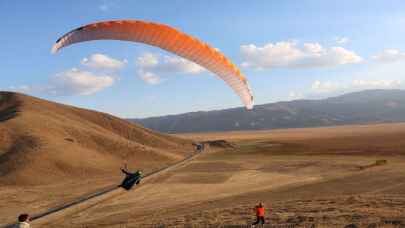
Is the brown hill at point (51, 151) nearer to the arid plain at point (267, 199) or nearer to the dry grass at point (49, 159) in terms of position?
the dry grass at point (49, 159)

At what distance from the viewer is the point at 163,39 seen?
18000mm

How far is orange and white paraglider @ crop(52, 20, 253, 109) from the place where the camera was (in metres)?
16.8

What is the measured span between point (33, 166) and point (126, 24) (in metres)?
24.1

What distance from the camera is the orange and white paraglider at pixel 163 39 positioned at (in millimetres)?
16800

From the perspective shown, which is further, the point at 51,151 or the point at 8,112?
the point at 8,112

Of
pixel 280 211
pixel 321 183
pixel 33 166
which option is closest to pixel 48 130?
pixel 33 166

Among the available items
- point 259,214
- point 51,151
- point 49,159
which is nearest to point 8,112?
point 51,151

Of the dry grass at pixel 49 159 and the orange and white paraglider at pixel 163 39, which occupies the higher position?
the orange and white paraglider at pixel 163 39

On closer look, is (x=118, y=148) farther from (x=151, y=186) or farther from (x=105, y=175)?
(x=151, y=186)

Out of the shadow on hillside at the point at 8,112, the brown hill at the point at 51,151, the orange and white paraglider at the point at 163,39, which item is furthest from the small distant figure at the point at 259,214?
the shadow on hillside at the point at 8,112

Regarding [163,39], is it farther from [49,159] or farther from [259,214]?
[49,159]

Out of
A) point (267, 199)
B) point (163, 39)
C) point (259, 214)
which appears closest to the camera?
point (259, 214)

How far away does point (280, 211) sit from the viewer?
17.2 meters

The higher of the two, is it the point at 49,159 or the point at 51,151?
the point at 51,151
